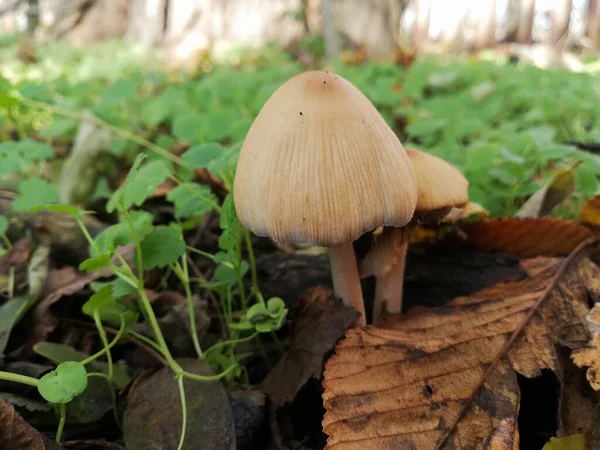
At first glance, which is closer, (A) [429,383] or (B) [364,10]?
(A) [429,383]

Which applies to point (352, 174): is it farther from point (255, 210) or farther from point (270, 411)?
point (270, 411)

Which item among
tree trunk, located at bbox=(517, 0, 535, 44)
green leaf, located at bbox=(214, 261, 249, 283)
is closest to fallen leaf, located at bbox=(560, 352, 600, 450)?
A: green leaf, located at bbox=(214, 261, 249, 283)

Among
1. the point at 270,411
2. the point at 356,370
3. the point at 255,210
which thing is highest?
the point at 255,210

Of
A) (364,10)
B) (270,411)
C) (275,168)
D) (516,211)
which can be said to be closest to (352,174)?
(275,168)

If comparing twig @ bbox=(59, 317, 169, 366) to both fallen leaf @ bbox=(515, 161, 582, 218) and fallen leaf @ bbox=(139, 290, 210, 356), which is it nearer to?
fallen leaf @ bbox=(139, 290, 210, 356)

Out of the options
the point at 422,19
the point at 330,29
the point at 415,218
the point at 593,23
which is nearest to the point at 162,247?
the point at 415,218

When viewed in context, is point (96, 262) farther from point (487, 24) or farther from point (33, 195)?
point (487, 24)
